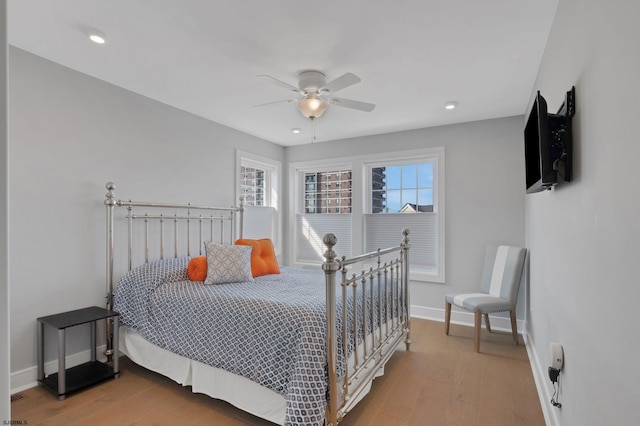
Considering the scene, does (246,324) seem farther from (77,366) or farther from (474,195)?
(474,195)

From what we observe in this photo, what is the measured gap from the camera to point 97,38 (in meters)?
2.18

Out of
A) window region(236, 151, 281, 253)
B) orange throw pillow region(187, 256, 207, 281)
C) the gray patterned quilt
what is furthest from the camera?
window region(236, 151, 281, 253)

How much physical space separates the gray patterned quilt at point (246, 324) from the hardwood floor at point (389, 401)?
36cm

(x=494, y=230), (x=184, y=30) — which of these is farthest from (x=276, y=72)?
(x=494, y=230)

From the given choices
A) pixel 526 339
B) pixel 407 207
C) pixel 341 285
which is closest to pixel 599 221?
pixel 341 285

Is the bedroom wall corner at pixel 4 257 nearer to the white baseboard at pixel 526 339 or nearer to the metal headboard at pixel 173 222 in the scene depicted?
the white baseboard at pixel 526 339

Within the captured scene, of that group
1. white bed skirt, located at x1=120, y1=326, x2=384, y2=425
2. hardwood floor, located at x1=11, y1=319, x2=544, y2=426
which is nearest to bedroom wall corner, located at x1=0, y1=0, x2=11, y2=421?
white bed skirt, located at x1=120, y1=326, x2=384, y2=425

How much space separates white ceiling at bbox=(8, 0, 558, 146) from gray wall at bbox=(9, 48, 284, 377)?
0.68 feet

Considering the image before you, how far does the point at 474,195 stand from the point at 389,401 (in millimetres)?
2638

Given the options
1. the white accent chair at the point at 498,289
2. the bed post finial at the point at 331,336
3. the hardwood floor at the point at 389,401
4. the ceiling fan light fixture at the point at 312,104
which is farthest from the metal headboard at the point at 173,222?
the white accent chair at the point at 498,289

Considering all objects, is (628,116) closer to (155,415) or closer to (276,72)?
(276,72)

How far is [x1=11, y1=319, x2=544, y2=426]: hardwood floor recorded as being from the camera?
2066 millimetres

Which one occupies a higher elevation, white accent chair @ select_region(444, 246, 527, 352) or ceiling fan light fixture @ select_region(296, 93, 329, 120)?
ceiling fan light fixture @ select_region(296, 93, 329, 120)

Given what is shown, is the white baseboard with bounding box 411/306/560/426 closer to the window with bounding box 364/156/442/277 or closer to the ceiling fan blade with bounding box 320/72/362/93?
the window with bounding box 364/156/442/277
